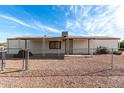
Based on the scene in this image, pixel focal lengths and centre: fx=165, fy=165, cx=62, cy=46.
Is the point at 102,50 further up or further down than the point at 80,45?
further down

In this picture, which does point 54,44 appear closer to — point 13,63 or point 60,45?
point 60,45

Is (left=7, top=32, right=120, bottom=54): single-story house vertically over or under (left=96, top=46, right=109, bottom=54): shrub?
over

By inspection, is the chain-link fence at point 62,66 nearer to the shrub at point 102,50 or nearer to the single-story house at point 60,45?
the shrub at point 102,50

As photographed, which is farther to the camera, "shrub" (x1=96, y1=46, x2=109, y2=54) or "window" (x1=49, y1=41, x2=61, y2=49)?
"window" (x1=49, y1=41, x2=61, y2=49)

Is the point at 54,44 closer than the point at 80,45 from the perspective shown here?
Yes

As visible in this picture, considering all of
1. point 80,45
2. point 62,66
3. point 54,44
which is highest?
point 54,44

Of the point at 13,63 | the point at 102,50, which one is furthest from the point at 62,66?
the point at 102,50

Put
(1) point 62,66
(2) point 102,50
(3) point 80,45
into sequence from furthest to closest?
1. (3) point 80,45
2. (2) point 102,50
3. (1) point 62,66

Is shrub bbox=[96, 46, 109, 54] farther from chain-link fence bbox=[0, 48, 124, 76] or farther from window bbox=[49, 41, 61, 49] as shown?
window bbox=[49, 41, 61, 49]

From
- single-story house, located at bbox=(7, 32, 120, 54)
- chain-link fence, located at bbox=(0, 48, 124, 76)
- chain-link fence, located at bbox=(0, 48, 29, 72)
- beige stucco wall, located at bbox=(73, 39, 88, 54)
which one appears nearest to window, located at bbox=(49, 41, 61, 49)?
single-story house, located at bbox=(7, 32, 120, 54)

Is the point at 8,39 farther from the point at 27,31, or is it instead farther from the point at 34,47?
the point at 27,31

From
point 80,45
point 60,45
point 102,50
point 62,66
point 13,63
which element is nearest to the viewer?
point 62,66

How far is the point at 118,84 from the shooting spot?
595cm
